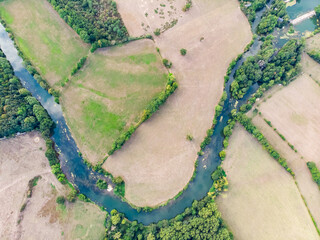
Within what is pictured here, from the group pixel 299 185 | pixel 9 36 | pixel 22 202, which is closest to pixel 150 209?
pixel 22 202

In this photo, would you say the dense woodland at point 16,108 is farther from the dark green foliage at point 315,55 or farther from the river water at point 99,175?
the dark green foliage at point 315,55

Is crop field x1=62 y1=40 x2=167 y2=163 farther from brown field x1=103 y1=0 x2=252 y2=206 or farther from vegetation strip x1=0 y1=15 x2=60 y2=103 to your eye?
brown field x1=103 y1=0 x2=252 y2=206

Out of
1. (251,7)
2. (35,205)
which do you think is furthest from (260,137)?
(35,205)

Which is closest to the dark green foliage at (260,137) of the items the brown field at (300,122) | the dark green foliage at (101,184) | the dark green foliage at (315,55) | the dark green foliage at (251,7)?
the brown field at (300,122)

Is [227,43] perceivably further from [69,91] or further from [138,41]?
[69,91]

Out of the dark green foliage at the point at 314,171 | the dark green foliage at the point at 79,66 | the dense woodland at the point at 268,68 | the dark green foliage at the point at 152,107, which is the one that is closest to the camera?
the dark green foliage at the point at 314,171

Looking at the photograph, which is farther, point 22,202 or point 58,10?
point 58,10
